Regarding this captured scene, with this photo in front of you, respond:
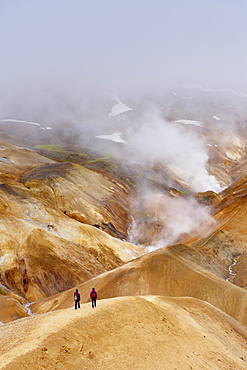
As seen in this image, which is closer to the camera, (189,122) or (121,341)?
(121,341)

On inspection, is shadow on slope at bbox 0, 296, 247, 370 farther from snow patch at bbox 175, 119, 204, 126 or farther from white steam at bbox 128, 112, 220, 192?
snow patch at bbox 175, 119, 204, 126

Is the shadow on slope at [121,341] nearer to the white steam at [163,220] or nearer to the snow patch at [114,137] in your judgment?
the white steam at [163,220]

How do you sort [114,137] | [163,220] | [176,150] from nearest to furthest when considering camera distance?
[163,220], [176,150], [114,137]

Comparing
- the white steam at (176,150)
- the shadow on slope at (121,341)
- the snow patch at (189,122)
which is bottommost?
the snow patch at (189,122)

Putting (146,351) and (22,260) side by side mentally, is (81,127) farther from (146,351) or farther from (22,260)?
(146,351)

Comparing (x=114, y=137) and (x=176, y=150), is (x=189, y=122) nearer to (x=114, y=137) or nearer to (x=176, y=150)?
(x=176, y=150)

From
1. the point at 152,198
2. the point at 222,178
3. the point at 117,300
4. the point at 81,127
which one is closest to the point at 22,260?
the point at 117,300

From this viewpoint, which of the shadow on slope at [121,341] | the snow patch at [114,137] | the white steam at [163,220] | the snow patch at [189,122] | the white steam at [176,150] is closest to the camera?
the shadow on slope at [121,341]

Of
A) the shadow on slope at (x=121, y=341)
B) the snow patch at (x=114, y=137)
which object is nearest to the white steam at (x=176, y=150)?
the snow patch at (x=114, y=137)

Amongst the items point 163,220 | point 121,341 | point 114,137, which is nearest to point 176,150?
point 114,137

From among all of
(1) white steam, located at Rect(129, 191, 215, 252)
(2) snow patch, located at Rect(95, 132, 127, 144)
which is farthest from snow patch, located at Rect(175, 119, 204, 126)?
(1) white steam, located at Rect(129, 191, 215, 252)

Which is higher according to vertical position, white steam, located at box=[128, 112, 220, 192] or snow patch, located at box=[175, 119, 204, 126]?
white steam, located at box=[128, 112, 220, 192]

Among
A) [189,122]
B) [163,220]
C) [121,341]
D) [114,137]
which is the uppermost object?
[121,341]

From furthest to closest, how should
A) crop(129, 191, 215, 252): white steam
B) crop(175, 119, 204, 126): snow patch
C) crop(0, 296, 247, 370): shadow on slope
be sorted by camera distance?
crop(175, 119, 204, 126): snow patch → crop(129, 191, 215, 252): white steam → crop(0, 296, 247, 370): shadow on slope
